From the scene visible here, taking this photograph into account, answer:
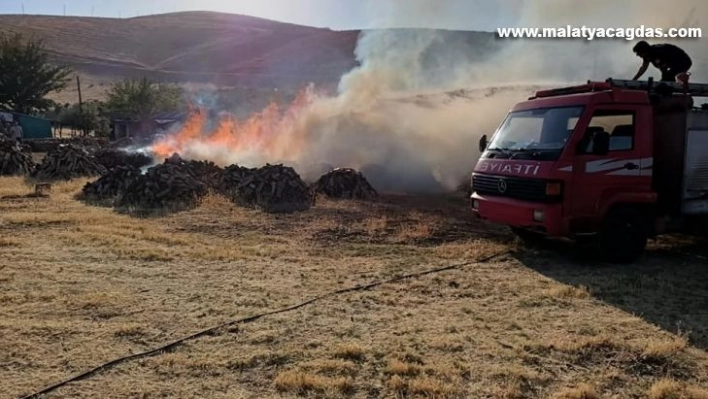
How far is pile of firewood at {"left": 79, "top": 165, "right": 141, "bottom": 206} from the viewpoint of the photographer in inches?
593

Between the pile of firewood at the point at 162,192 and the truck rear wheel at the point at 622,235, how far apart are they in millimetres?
9239

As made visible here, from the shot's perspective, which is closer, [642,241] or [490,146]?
[642,241]

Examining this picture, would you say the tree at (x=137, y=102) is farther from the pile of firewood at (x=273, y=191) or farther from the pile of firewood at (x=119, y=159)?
the pile of firewood at (x=273, y=191)

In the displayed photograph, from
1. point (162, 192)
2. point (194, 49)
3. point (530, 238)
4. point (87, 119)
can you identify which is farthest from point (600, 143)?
point (194, 49)

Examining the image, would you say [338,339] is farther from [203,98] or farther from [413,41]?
[203,98]

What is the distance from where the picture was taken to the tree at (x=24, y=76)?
44594 mm

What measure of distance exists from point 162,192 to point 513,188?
943 centimetres

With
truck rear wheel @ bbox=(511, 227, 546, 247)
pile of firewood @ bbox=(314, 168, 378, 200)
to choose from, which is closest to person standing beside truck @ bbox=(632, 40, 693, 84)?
truck rear wheel @ bbox=(511, 227, 546, 247)

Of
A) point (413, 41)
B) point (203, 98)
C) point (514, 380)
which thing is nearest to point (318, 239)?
point (514, 380)

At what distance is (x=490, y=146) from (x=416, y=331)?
4573mm

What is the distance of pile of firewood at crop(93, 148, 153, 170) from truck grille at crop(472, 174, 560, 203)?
16347 millimetres

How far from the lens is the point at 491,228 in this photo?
37.1ft

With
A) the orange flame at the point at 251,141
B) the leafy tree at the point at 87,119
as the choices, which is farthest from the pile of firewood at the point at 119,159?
the leafy tree at the point at 87,119

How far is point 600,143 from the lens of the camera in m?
7.88
